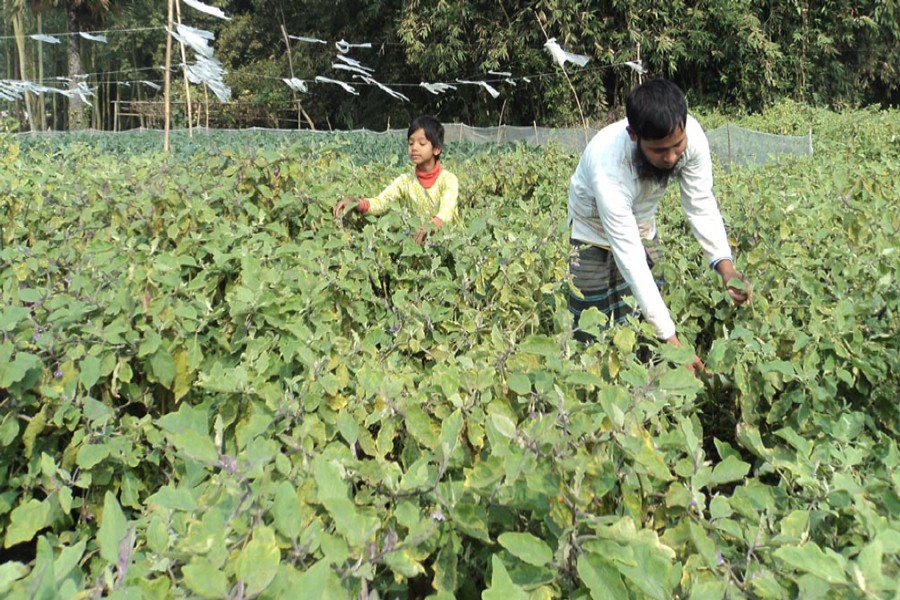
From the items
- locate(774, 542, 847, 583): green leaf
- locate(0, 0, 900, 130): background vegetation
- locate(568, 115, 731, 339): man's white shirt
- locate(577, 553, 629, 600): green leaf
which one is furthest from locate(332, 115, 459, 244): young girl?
locate(0, 0, 900, 130): background vegetation

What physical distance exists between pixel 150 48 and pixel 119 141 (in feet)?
64.3

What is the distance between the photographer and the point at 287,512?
3.15 feet

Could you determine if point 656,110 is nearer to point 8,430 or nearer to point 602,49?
point 8,430

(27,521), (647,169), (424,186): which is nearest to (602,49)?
(424,186)

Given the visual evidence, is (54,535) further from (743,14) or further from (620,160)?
(743,14)

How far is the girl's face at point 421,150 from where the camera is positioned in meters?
3.79

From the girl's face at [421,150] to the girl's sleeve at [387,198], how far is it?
13 cm

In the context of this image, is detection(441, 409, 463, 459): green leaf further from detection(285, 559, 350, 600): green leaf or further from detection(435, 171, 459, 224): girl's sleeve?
detection(435, 171, 459, 224): girl's sleeve

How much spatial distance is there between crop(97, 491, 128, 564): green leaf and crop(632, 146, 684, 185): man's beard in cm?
175

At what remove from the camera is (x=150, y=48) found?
3328 centimetres

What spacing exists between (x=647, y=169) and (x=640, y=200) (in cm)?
21

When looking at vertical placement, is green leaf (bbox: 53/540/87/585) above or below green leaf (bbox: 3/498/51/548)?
above

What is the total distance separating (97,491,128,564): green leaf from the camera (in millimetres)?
893

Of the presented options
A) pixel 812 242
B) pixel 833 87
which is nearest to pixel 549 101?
pixel 833 87
